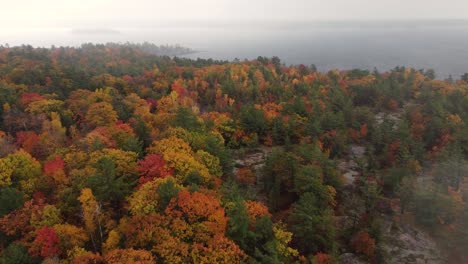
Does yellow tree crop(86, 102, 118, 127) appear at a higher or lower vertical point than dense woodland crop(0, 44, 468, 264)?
higher

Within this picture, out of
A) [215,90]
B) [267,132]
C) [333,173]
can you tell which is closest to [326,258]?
[333,173]

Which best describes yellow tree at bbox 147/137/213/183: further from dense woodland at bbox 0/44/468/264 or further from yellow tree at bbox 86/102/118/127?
yellow tree at bbox 86/102/118/127

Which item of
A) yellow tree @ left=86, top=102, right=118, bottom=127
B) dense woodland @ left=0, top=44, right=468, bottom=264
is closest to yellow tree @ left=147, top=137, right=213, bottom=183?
dense woodland @ left=0, top=44, right=468, bottom=264

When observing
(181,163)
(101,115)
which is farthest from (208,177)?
(101,115)

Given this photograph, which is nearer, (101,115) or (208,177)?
(208,177)

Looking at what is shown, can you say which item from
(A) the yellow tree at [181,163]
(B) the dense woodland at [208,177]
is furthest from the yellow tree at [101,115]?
(A) the yellow tree at [181,163]

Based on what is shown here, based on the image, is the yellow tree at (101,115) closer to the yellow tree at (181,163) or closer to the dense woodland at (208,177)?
the dense woodland at (208,177)

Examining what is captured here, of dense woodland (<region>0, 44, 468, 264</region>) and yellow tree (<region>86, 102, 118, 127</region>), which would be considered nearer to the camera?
dense woodland (<region>0, 44, 468, 264</region>)

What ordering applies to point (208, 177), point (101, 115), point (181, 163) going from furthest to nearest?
point (101, 115)
point (208, 177)
point (181, 163)

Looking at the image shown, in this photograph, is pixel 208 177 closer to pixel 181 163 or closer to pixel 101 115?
pixel 181 163
